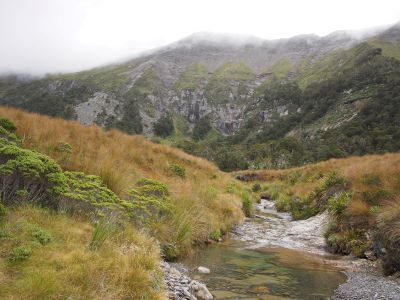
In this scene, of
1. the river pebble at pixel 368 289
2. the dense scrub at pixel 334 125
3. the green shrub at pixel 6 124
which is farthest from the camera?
the dense scrub at pixel 334 125

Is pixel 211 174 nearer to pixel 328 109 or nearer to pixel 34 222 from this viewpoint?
pixel 34 222

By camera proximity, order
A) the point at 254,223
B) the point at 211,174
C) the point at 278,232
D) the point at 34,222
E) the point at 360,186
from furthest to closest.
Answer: the point at 211,174 → the point at 254,223 → the point at 278,232 → the point at 360,186 → the point at 34,222

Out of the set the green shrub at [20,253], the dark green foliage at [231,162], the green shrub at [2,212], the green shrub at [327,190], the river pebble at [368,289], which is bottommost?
the dark green foliage at [231,162]

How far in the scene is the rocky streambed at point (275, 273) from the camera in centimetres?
902

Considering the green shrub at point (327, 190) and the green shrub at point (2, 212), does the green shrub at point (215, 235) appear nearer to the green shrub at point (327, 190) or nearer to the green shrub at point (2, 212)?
the green shrub at point (327, 190)

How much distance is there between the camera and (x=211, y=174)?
27688 mm

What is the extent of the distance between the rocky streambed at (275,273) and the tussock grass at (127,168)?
0.82 m

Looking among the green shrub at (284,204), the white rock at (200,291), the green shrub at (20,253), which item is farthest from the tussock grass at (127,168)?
the green shrub at (284,204)

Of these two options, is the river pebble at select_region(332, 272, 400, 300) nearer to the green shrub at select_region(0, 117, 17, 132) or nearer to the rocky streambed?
the rocky streambed

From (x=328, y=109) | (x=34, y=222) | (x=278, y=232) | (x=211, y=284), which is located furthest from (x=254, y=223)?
(x=328, y=109)

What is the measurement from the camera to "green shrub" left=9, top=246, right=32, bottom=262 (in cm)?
650

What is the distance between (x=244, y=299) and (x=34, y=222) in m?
4.74

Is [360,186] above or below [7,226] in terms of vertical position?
below

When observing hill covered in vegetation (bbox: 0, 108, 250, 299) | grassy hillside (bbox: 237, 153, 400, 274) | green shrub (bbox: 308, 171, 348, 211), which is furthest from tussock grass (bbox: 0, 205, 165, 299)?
green shrub (bbox: 308, 171, 348, 211)
